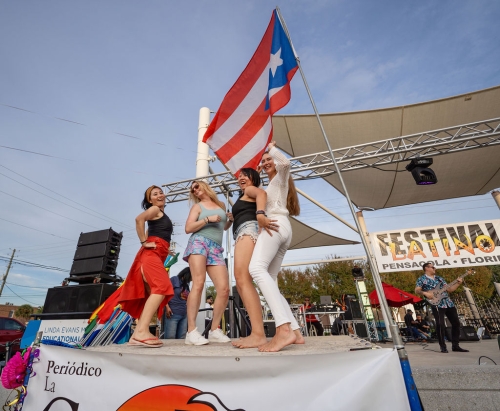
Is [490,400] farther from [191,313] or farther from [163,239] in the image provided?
[163,239]

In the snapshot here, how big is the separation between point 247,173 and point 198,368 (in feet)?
4.85

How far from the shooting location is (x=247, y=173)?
2.22 m

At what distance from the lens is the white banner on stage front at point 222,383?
37.1 inches

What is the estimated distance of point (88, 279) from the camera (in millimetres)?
5320

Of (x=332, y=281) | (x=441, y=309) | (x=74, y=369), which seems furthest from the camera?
(x=332, y=281)

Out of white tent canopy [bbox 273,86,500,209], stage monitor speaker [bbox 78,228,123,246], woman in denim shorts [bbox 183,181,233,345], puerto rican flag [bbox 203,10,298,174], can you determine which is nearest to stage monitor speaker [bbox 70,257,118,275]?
stage monitor speaker [bbox 78,228,123,246]

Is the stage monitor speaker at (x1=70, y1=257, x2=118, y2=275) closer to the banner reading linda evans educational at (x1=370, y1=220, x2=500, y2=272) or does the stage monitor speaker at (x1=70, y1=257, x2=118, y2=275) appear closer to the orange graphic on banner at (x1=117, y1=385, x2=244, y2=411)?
the orange graphic on banner at (x1=117, y1=385, x2=244, y2=411)

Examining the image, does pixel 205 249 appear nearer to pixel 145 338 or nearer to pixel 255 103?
pixel 145 338

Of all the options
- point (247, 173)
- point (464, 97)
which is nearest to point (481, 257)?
point (464, 97)

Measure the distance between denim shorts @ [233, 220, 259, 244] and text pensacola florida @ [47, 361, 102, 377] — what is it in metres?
1.11

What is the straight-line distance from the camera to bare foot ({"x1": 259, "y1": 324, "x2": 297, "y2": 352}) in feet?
4.60

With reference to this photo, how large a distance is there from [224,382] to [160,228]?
4.71ft

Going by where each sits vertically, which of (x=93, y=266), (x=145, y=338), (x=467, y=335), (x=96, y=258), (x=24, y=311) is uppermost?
(x=24, y=311)

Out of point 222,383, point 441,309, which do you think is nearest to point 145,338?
point 222,383
